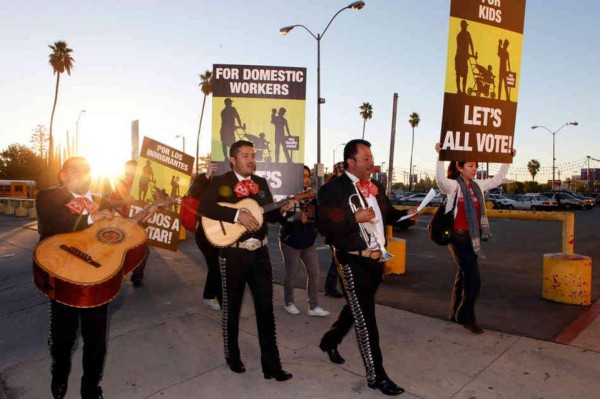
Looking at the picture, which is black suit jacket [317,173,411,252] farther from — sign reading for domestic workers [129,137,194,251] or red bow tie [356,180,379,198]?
sign reading for domestic workers [129,137,194,251]

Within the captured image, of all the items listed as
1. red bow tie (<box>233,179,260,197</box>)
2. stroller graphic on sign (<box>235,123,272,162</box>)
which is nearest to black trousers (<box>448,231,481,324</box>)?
red bow tie (<box>233,179,260,197</box>)

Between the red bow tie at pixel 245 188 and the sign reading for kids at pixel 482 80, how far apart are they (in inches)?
73.7

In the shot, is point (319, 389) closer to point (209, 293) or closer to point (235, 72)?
point (209, 293)

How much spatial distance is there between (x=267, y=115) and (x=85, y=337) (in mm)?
3091

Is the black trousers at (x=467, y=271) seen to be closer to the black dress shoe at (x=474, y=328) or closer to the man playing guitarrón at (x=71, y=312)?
the black dress shoe at (x=474, y=328)

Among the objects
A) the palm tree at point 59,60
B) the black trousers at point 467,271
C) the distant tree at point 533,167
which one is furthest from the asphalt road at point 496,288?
the distant tree at point 533,167

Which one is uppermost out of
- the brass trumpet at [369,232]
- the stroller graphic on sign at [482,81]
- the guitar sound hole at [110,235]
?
the stroller graphic on sign at [482,81]

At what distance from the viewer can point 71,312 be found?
3008 millimetres

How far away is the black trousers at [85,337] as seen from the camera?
118 inches

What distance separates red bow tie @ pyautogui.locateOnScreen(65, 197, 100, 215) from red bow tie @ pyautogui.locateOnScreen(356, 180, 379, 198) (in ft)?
6.76

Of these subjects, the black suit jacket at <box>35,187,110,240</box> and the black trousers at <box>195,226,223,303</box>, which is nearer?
the black suit jacket at <box>35,187,110,240</box>

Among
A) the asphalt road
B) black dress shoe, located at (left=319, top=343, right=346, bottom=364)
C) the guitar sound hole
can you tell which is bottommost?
the asphalt road

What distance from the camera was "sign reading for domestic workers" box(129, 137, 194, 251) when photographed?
6.31 metres

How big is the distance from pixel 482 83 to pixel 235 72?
110 inches
